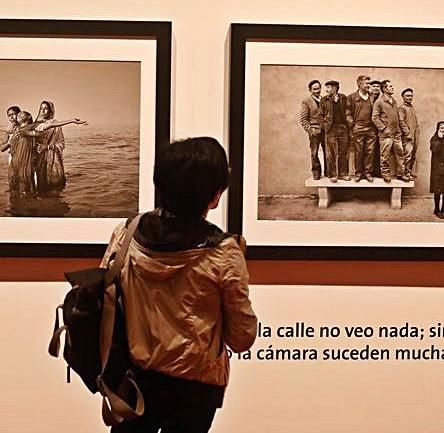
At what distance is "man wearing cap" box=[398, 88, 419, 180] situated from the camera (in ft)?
9.24

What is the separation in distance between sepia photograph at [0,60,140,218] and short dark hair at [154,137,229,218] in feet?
3.11

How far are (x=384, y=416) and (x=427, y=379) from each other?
7.8 inches

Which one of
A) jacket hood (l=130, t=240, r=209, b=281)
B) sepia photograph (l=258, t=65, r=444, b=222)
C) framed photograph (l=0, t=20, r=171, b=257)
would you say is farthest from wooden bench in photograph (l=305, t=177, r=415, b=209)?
jacket hood (l=130, t=240, r=209, b=281)

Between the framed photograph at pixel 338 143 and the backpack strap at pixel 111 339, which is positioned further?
the framed photograph at pixel 338 143

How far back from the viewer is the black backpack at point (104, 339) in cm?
187

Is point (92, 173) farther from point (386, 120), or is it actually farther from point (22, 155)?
point (386, 120)

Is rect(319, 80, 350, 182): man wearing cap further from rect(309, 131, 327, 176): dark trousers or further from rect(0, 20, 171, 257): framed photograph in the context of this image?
rect(0, 20, 171, 257): framed photograph

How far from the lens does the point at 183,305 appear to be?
187 cm

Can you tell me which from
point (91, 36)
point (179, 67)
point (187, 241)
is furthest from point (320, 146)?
point (187, 241)

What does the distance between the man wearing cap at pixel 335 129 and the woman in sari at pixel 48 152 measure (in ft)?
2.66

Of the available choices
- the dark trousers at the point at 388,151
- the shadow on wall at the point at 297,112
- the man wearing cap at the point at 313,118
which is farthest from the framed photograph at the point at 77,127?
the dark trousers at the point at 388,151

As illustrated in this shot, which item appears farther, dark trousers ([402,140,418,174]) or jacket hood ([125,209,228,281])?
dark trousers ([402,140,418,174])

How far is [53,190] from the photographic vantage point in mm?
2781

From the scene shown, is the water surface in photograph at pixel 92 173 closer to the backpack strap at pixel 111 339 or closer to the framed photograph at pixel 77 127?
the framed photograph at pixel 77 127
